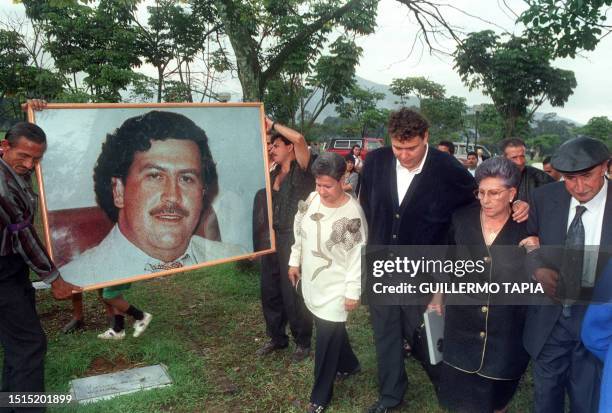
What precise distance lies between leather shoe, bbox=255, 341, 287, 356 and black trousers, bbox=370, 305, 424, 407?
4.20 feet

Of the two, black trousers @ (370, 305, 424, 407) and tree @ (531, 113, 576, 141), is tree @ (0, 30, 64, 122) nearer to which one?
black trousers @ (370, 305, 424, 407)

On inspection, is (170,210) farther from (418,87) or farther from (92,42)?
(418,87)

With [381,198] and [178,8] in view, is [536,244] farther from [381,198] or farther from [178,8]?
[178,8]

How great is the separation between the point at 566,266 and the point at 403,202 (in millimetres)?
998

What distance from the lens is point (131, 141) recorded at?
12.0 feet

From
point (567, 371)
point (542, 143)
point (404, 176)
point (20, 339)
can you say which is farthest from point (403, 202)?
point (542, 143)

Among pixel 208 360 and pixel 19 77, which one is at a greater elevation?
pixel 19 77

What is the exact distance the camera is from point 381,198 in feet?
10.2

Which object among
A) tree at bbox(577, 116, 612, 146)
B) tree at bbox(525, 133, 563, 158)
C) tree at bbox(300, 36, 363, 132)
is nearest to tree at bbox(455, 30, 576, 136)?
tree at bbox(300, 36, 363, 132)

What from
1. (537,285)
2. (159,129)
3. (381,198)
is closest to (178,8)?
(159,129)

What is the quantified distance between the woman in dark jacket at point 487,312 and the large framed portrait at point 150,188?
5.87 feet

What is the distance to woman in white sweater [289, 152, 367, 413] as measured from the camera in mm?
2982

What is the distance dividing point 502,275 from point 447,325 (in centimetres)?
51

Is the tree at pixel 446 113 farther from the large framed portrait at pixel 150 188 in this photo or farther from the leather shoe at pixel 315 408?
the leather shoe at pixel 315 408
